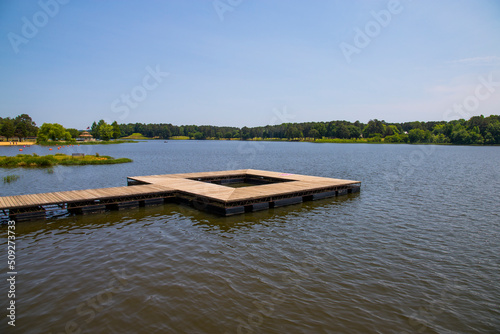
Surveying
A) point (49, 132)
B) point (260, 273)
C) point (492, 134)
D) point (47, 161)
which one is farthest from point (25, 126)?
point (492, 134)

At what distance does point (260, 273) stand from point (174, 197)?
15.1 m

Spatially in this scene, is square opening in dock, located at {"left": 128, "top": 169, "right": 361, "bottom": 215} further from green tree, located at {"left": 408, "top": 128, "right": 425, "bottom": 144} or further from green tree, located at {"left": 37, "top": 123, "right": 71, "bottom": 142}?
green tree, located at {"left": 408, "top": 128, "right": 425, "bottom": 144}

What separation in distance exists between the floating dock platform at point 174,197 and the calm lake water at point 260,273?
42.2 inches

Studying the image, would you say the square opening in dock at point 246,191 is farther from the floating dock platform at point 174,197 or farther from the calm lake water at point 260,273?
the calm lake water at point 260,273

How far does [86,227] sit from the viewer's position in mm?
18750

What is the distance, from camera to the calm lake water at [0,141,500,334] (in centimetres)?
954

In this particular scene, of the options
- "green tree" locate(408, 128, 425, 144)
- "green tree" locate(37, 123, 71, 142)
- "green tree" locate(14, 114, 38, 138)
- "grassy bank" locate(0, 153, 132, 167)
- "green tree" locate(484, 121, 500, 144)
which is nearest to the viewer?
"grassy bank" locate(0, 153, 132, 167)

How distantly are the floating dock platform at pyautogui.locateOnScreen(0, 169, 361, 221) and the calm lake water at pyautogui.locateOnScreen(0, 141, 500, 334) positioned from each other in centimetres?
107

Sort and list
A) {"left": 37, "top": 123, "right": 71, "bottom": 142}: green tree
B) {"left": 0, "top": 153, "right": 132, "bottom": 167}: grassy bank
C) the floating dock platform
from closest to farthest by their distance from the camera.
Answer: the floating dock platform, {"left": 0, "top": 153, "right": 132, "bottom": 167}: grassy bank, {"left": 37, "top": 123, "right": 71, "bottom": 142}: green tree

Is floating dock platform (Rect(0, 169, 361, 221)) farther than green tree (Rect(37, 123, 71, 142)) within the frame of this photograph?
No

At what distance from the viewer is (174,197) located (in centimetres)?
2589

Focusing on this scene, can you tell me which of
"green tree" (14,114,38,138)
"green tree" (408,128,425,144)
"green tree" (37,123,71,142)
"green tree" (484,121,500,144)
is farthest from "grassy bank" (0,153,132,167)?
"green tree" (408,128,425,144)

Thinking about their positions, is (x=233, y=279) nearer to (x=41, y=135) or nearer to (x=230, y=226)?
(x=230, y=226)

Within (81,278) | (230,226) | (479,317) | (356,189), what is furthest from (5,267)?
(356,189)
